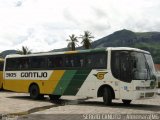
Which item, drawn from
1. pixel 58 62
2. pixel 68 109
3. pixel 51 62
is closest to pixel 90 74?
pixel 58 62

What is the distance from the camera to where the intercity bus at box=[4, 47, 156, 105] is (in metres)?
19.6

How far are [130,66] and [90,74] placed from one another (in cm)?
282

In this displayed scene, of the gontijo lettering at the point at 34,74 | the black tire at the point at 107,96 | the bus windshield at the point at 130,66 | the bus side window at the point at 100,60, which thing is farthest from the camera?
the gontijo lettering at the point at 34,74

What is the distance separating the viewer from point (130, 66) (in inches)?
767

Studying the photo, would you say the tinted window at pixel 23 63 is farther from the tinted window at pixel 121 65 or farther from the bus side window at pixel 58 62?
the tinted window at pixel 121 65

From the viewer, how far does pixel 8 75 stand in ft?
91.2

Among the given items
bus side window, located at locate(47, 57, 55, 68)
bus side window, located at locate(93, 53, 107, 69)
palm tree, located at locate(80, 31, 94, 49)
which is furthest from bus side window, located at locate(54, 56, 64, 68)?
palm tree, located at locate(80, 31, 94, 49)

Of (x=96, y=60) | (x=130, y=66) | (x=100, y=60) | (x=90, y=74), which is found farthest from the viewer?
(x=90, y=74)

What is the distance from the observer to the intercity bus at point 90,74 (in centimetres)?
1962

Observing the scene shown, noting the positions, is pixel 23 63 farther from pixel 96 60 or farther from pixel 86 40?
pixel 86 40

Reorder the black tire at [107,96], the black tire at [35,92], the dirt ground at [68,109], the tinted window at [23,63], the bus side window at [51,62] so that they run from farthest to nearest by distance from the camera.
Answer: the tinted window at [23,63]
the black tire at [35,92]
the bus side window at [51,62]
the black tire at [107,96]
the dirt ground at [68,109]

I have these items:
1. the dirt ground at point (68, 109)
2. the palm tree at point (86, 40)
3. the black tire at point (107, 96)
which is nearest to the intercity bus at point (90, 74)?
the black tire at point (107, 96)

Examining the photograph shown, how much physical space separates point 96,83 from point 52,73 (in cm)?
395

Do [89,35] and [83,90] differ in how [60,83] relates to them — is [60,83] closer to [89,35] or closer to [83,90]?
[83,90]
